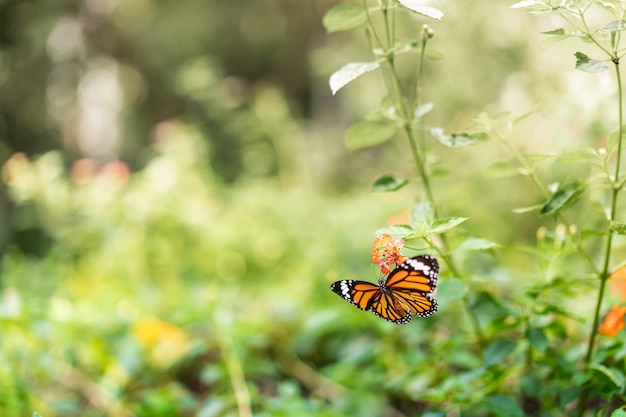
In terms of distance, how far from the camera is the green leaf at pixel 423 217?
2.49 ft

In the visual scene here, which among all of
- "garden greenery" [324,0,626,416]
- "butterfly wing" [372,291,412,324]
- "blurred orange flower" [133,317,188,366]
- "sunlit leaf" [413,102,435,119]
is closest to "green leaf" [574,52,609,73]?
"garden greenery" [324,0,626,416]

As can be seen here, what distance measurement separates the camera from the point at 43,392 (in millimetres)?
1555

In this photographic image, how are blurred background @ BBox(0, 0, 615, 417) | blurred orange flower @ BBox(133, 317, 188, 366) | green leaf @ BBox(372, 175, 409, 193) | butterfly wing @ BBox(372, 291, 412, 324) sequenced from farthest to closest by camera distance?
blurred orange flower @ BBox(133, 317, 188, 366) → blurred background @ BBox(0, 0, 615, 417) → green leaf @ BBox(372, 175, 409, 193) → butterfly wing @ BBox(372, 291, 412, 324)

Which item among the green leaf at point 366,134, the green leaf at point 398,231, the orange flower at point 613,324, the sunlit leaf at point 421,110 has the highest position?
the green leaf at point 366,134

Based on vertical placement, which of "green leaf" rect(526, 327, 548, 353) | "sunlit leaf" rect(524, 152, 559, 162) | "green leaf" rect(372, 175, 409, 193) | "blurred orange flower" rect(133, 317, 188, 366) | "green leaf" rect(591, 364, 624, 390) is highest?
"blurred orange flower" rect(133, 317, 188, 366)

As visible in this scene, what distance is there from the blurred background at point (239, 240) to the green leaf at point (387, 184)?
89 mm

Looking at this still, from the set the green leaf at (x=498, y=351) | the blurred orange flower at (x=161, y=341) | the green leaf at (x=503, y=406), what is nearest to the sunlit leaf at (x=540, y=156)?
the green leaf at (x=498, y=351)

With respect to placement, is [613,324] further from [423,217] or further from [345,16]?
[345,16]

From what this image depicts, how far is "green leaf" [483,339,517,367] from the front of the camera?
0.96 meters

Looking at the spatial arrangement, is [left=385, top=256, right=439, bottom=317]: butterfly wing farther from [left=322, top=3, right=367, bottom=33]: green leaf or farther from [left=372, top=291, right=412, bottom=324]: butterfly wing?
[left=322, top=3, right=367, bottom=33]: green leaf

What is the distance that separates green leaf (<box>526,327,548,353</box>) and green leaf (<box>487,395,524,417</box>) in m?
0.14

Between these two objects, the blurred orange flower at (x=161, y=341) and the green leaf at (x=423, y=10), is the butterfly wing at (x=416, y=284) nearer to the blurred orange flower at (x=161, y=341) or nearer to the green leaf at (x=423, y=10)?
the green leaf at (x=423, y=10)

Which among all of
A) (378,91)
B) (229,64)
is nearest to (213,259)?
(378,91)

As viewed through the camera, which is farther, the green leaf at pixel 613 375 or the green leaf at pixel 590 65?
the green leaf at pixel 613 375
